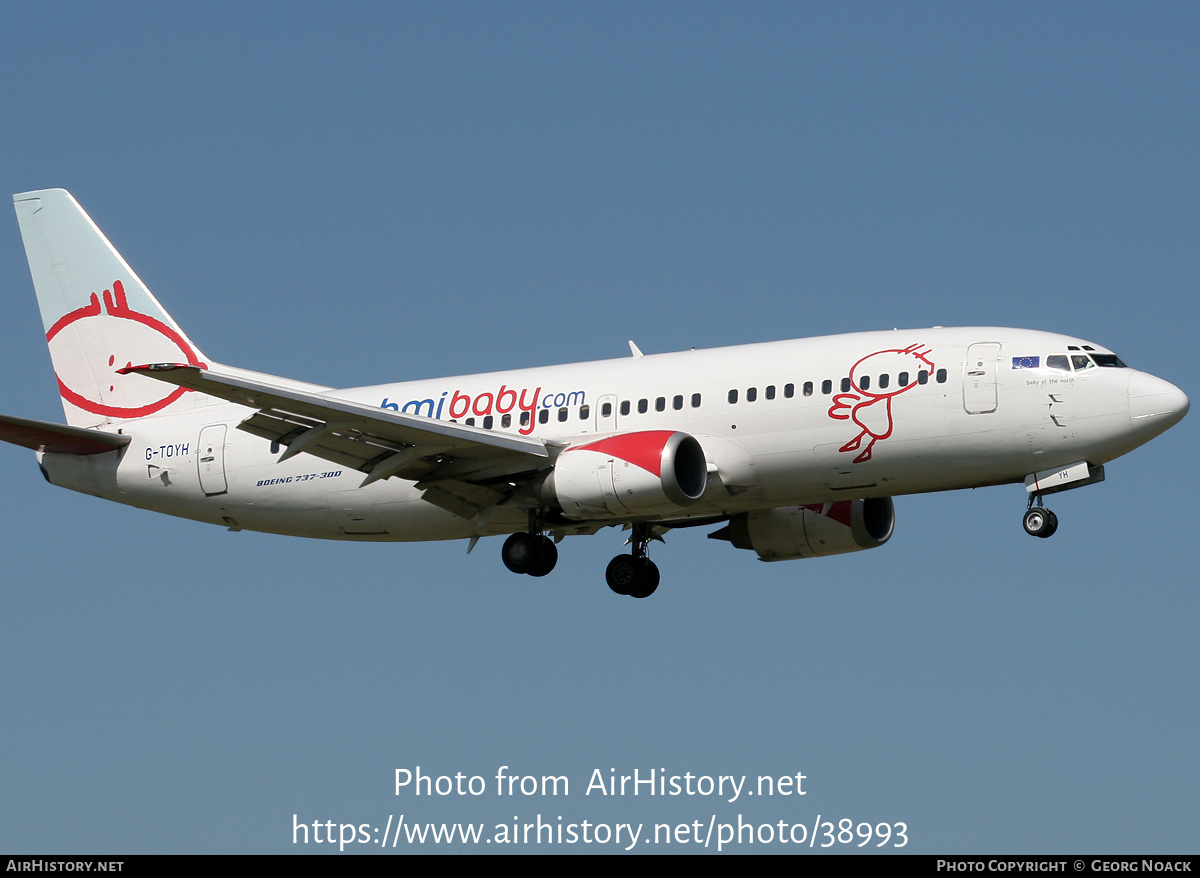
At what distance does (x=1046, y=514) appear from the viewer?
1347 inches

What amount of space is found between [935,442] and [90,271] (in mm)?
22814

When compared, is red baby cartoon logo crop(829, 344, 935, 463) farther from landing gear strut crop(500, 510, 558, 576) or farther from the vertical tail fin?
the vertical tail fin

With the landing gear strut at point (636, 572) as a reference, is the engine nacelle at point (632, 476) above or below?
below

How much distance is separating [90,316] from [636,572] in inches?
623

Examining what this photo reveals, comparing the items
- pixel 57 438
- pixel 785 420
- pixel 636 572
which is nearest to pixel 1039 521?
pixel 785 420

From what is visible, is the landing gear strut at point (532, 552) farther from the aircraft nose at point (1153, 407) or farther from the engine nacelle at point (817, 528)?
the aircraft nose at point (1153, 407)

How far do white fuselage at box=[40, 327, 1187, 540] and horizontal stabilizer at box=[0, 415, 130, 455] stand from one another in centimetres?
223

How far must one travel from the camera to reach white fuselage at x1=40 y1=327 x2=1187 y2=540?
111 feet

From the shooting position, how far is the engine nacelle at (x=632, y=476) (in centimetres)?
3450

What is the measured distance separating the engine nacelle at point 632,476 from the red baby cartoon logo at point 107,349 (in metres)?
12.4

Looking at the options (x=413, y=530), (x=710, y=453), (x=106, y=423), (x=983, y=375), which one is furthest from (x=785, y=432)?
(x=106, y=423)

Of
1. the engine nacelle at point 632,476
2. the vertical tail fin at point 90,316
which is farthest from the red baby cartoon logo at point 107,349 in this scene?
the engine nacelle at point 632,476

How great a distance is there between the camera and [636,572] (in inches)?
1581
